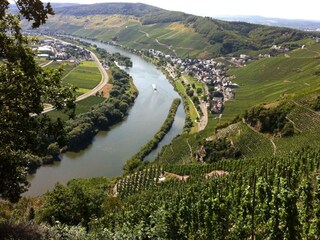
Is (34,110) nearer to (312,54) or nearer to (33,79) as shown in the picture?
(33,79)

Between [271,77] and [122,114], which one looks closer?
[122,114]

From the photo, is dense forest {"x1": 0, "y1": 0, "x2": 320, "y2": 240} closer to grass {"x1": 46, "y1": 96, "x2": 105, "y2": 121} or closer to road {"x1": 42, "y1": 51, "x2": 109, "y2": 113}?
grass {"x1": 46, "y1": 96, "x2": 105, "y2": 121}

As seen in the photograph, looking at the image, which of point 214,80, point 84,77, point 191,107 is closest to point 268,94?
point 191,107

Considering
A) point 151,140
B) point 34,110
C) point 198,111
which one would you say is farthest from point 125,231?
point 198,111

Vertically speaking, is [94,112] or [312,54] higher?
[312,54]

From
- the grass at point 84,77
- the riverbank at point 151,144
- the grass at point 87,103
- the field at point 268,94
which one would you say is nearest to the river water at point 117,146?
the riverbank at point 151,144

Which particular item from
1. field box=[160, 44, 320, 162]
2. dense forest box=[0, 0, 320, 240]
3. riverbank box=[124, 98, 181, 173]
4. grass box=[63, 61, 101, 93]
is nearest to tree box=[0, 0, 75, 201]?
dense forest box=[0, 0, 320, 240]
